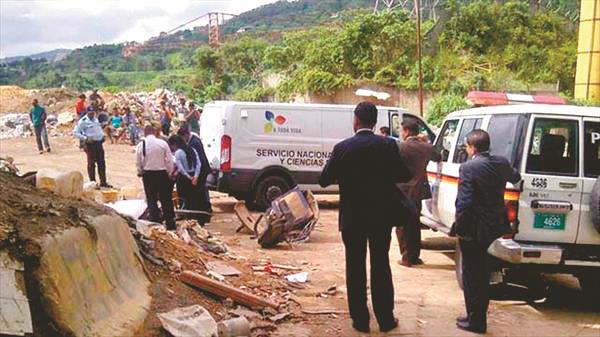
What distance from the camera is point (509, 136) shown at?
253 inches

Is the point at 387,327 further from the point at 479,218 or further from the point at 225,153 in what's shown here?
the point at 225,153

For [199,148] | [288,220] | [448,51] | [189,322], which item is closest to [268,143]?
[199,148]

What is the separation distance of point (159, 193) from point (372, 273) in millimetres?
4669

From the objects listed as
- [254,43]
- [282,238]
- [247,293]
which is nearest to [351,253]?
[247,293]

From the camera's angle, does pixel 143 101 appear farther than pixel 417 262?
Yes

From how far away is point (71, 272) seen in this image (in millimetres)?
4504

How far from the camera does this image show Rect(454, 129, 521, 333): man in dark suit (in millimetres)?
5649

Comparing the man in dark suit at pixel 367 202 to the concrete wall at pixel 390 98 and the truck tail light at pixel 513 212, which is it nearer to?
the truck tail light at pixel 513 212

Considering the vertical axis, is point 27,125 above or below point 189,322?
above

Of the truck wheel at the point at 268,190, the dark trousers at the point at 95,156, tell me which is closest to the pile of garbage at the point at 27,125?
the dark trousers at the point at 95,156

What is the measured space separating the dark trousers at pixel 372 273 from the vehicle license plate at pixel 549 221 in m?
1.57

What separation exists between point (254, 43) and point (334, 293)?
3814 cm

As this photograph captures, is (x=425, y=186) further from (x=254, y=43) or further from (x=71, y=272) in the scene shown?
(x=254, y=43)

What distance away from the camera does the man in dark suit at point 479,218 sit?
565 centimetres
